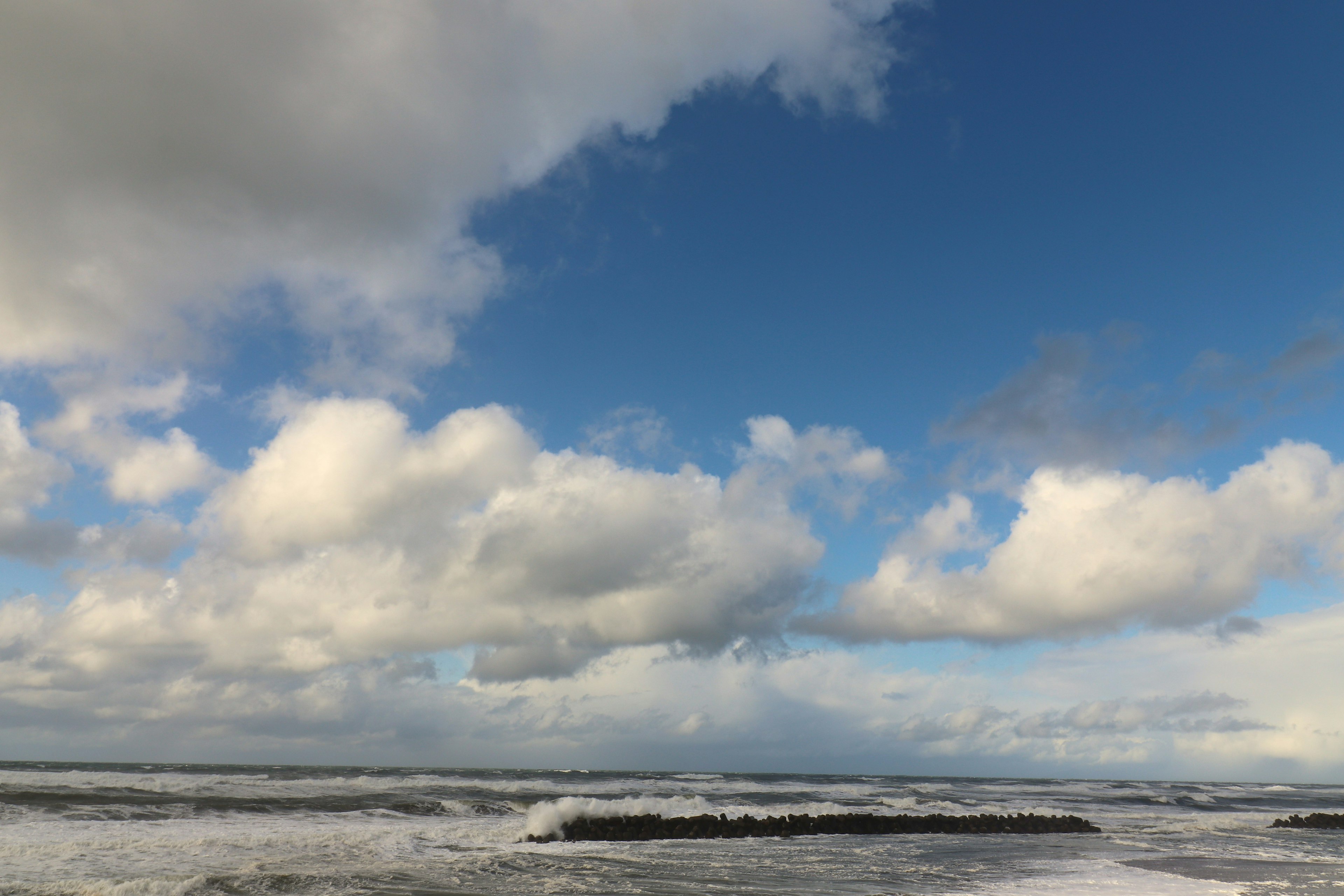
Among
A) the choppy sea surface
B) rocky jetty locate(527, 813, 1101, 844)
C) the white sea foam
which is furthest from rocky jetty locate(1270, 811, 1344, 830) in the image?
the white sea foam

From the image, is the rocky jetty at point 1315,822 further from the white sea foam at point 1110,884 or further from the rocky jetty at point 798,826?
the white sea foam at point 1110,884

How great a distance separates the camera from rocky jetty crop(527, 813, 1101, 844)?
2858 centimetres

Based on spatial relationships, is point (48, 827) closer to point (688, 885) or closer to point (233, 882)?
point (233, 882)

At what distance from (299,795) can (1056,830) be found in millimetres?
38846

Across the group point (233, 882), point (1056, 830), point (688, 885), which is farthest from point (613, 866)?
point (1056, 830)

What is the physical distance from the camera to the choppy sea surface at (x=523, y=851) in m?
17.8

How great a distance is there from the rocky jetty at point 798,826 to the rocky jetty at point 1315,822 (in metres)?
11.8

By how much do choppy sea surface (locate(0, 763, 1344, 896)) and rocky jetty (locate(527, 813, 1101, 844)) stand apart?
1.15 metres

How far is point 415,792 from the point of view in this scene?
48750 millimetres

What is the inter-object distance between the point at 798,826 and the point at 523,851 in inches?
483

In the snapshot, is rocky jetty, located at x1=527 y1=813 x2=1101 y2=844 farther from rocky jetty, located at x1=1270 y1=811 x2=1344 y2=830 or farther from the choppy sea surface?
rocky jetty, located at x1=1270 y1=811 x2=1344 y2=830

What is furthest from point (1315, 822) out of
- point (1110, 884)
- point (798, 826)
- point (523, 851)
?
point (523, 851)

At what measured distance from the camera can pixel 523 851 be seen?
79.3 ft

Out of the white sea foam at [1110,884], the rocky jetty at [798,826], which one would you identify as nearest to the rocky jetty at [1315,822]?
the rocky jetty at [798,826]
